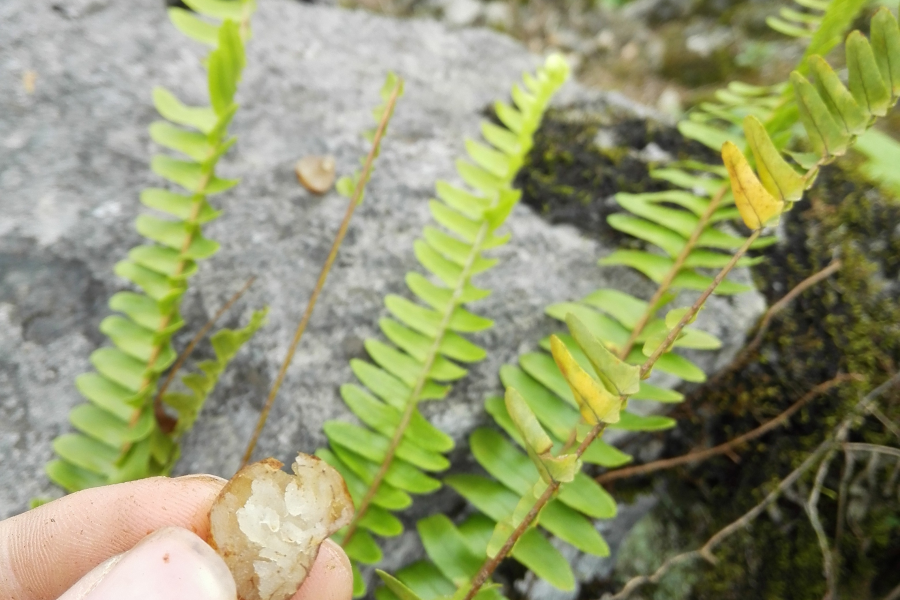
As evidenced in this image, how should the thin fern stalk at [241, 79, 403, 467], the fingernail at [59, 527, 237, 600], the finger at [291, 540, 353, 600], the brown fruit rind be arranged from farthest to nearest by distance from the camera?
Answer: the thin fern stalk at [241, 79, 403, 467] < the finger at [291, 540, 353, 600] < the brown fruit rind < the fingernail at [59, 527, 237, 600]

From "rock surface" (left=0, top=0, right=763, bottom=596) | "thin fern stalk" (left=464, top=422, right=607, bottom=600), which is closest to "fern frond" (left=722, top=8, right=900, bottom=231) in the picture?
"thin fern stalk" (left=464, top=422, right=607, bottom=600)

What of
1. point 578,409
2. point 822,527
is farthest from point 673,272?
point 822,527

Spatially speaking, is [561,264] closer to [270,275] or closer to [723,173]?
[723,173]

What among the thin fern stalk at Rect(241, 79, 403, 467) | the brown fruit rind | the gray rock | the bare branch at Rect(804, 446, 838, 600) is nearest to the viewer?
the brown fruit rind

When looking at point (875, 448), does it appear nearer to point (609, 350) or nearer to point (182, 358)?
point (609, 350)

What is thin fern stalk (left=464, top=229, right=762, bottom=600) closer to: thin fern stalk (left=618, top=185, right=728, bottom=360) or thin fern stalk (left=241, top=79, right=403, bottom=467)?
thin fern stalk (left=618, top=185, right=728, bottom=360)

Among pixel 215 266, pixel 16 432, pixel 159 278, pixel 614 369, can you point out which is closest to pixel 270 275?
pixel 215 266
